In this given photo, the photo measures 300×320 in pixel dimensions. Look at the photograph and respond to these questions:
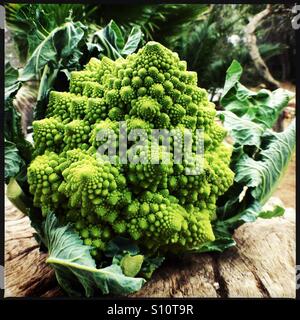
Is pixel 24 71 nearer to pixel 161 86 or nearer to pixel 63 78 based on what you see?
pixel 63 78

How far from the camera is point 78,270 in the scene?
33.1 inches

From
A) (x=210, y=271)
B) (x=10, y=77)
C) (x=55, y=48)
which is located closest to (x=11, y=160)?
(x=10, y=77)

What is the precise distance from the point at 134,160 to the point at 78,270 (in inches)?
10.0

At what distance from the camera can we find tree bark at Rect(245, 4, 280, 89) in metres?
2.88

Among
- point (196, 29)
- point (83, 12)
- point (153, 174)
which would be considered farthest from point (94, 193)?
point (196, 29)

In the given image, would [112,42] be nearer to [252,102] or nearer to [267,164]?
[252,102]

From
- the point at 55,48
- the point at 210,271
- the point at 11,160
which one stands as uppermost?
the point at 55,48

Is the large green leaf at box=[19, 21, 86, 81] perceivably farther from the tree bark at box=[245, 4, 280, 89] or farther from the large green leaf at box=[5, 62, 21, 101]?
the tree bark at box=[245, 4, 280, 89]

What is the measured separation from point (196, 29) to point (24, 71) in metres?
2.14

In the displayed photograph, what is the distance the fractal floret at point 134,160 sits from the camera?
895 mm

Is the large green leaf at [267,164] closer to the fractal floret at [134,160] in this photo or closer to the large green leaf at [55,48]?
the fractal floret at [134,160]

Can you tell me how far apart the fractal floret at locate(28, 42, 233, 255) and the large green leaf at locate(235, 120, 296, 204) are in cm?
9

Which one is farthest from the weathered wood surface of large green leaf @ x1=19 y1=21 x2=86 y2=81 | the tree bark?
the tree bark

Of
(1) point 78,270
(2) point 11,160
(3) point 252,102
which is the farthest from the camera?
(3) point 252,102
